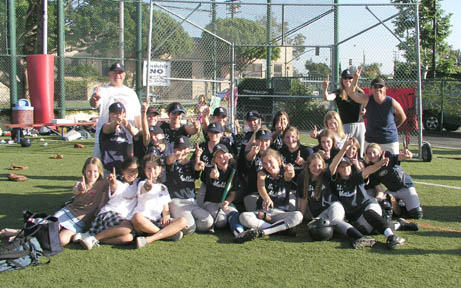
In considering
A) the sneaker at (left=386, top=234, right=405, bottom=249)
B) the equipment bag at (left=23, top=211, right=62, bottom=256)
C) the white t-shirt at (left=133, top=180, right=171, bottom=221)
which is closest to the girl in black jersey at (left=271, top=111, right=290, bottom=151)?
the white t-shirt at (left=133, top=180, right=171, bottom=221)

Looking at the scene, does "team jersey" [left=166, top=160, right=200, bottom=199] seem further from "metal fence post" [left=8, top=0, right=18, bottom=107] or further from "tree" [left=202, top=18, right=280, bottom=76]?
"metal fence post" [left=8, top=0, right=18, bottom=107]

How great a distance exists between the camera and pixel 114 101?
18.7 ft

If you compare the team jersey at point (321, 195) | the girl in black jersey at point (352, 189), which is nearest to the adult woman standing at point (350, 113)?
the girl in black jersey at point (352, 189)

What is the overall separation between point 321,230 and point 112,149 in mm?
2513

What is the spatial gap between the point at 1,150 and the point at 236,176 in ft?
26.3

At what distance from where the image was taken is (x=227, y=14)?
39.4 feet

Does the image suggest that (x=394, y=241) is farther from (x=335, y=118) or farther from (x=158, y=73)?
(x=158, y=73)

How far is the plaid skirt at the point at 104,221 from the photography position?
4668 mm

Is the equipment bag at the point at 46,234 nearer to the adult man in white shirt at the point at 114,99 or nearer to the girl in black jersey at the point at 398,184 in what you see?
the adult man in white shirt at the point at 114,99

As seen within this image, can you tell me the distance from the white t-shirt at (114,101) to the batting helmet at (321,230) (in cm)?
237

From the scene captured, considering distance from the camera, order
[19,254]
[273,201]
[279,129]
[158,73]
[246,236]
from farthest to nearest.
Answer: [158,73] < [279,129] < [273,201] < [246,236] < [19,254]

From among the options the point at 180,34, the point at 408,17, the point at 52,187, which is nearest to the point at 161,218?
the point at 52,187

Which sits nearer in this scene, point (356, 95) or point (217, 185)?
point (217, 185)

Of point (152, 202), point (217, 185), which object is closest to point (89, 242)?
point (152, 202)
